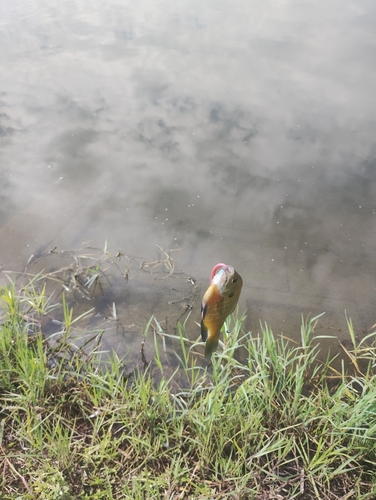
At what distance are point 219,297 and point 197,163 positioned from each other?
2.52m

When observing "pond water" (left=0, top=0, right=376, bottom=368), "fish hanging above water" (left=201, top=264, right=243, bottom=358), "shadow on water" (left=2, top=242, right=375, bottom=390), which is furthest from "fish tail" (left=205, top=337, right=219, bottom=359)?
"pond water" (left=0, top=0, right=376, bottom=368)

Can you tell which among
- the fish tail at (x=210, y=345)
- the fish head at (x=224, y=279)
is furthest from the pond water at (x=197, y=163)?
the fish head at (x=224, y=279)

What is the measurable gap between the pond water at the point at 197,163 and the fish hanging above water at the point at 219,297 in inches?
33.8

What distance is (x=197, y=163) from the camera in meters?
3.88

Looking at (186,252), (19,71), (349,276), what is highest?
(19,71)

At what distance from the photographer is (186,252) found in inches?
118

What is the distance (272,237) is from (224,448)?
1765 mm

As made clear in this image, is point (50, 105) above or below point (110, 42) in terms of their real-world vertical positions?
below

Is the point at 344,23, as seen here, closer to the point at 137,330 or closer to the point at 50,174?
the point at 50,174

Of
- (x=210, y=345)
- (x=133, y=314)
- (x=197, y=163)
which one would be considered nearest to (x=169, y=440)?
(x=210, y=345)

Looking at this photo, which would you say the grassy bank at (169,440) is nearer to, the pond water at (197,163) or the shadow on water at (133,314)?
the shadow on water at (133,314)

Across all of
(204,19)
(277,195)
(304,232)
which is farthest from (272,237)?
(204,19)

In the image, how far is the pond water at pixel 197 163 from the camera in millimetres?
2830

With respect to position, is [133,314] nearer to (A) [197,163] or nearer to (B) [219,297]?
(B) [219,297]
